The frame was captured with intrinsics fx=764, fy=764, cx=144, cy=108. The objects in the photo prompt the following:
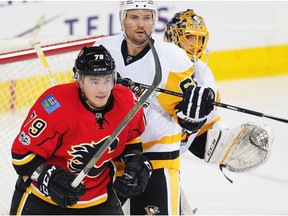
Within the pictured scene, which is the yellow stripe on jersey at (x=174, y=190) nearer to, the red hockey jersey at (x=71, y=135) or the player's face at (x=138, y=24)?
the red hockey jersey at (x=71, y=135)

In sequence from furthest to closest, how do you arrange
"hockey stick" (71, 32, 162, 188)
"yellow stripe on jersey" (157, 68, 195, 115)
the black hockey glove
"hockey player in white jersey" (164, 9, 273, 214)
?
"hockey player in white jersey" (164, 9, 273, 214), "yellow stripe on jersey" (157, 68, 195, 115), the black hockey glove, "hockey stick" (71, 32, 162, 188)

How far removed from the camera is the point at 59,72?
3.51 meters

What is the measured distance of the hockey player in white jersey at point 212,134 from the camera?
280 cm

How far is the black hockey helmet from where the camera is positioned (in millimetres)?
2330

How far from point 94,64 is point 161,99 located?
0.45 meters

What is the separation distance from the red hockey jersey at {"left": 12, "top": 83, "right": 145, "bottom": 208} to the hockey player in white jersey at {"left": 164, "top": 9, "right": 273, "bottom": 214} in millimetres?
523

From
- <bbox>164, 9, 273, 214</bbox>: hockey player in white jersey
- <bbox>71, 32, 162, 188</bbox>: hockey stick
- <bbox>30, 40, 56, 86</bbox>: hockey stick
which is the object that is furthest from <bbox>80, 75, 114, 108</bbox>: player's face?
<bbox>30, 40, 56, 86</bbox>: hockey stick

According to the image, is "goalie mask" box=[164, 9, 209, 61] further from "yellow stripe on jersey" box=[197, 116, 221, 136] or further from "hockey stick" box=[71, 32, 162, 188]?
"hockey stick" box=[71, 32, 162, 188]

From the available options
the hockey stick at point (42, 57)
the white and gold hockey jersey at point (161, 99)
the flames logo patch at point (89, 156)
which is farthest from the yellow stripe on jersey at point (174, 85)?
the hockey stick at point (42, 57)

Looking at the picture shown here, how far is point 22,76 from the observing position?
137 inches

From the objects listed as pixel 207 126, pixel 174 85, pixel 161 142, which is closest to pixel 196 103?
pixel 174 85

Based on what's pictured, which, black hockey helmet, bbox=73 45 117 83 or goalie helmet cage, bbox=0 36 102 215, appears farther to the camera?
goalie helmet cage, bbox=0 36 102 215

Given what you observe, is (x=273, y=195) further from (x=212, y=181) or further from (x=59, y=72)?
(x=59, y=72)

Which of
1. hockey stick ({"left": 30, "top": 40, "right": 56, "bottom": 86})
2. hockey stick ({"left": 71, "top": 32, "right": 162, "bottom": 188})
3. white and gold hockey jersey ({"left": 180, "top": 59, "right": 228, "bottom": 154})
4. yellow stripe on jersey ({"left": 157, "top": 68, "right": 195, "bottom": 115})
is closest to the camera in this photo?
hockey stick ({"left": 71, "top": 32, "right": 162, "bottom": 188})
